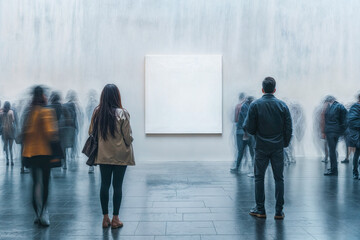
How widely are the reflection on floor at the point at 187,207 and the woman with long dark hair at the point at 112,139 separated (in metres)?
0.61

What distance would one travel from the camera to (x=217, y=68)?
11391 millimetres

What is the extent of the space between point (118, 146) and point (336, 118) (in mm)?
5473

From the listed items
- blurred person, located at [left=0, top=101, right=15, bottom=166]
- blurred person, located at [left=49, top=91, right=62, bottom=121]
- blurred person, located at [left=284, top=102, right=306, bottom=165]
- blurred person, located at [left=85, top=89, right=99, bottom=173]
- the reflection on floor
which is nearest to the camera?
the reflection on floor

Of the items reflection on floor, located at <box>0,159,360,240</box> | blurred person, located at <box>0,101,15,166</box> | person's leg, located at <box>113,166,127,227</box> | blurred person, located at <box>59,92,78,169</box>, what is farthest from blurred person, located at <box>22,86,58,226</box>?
blurred person, located at <box>0,101,15,166</box>

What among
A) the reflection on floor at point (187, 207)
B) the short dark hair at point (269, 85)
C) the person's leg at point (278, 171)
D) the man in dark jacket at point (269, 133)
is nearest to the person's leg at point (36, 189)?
the reflection on floor at point (187, 207)

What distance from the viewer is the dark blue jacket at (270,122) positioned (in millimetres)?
4953

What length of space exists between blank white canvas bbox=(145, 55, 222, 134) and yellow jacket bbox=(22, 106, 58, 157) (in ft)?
21.8

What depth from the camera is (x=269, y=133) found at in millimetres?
4969

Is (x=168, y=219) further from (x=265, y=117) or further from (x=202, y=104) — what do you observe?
(x=202, y=104)

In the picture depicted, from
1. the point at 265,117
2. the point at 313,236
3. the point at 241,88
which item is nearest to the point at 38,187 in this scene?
the point at 265,117

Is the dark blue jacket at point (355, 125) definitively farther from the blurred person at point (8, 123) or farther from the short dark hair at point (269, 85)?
the blurred person at point (8, 123)

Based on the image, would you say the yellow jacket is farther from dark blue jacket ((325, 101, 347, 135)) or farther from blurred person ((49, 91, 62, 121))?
dark blue jacket ((325, 101, 347, 135))

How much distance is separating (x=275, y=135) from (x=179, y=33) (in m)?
7.12

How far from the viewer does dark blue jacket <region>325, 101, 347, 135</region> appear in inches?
321
